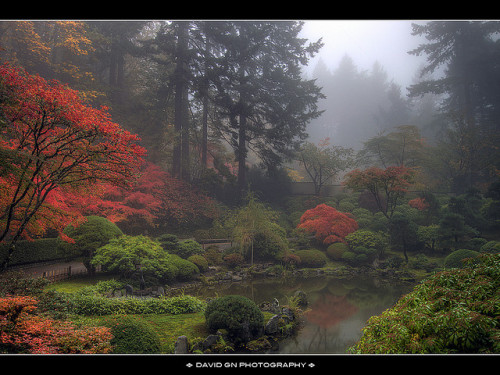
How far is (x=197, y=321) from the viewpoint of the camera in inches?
210

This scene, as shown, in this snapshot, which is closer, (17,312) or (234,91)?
(17,312)

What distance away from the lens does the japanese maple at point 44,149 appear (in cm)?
500

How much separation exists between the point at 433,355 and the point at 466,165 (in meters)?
8.82

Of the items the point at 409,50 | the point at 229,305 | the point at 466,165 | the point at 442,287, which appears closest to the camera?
the point at 442,287

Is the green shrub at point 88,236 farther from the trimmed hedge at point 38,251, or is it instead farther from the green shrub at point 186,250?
the green shrub at point 186,250

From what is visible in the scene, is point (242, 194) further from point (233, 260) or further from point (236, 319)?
point (236, 319)

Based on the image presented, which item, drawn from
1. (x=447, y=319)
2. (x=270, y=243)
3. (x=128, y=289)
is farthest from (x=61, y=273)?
(x=447, y=319)

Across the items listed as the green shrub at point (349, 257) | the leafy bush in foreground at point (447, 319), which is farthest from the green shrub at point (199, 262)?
the leafy bush in foreground at point (447, 319)

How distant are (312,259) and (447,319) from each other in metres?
8.18

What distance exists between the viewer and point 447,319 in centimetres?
274

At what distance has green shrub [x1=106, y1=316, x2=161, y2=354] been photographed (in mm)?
3748

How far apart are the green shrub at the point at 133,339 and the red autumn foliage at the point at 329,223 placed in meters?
7.97
